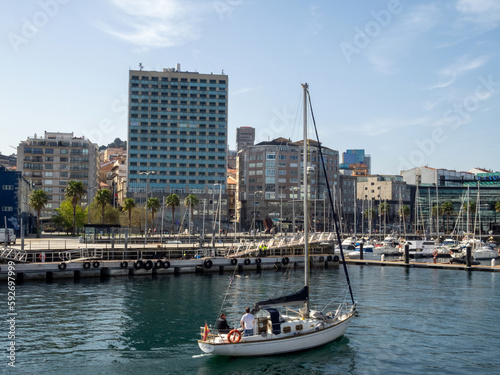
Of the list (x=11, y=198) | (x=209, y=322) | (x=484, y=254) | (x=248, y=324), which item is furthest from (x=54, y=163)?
(x=248, y=324)

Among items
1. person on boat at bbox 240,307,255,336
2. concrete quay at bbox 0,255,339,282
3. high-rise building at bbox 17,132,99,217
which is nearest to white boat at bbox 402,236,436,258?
concrete quay at bbox 0,255,339,282

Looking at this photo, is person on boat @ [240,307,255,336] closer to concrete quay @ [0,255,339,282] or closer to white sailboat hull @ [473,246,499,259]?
concrete quay @ [0,255,339,282]

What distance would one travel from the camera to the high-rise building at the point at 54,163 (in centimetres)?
17600

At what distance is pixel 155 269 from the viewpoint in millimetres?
70625

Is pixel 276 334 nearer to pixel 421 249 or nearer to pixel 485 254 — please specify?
pixel 421 249

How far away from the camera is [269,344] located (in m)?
29.1

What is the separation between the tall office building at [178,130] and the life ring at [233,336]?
151120mm


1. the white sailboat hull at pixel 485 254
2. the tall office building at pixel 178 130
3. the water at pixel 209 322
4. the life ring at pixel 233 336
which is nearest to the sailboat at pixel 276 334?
the life ring at pixel 233 336

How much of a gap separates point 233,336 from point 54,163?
6533 inches

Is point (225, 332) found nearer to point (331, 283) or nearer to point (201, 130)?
point (331, 283)

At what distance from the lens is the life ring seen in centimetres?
2830

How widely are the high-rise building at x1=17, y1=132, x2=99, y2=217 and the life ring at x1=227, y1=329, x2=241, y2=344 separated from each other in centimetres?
15861

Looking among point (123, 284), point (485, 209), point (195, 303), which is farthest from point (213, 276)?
point (485, 209)

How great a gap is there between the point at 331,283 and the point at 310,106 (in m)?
33.3
